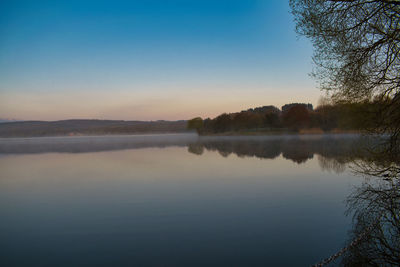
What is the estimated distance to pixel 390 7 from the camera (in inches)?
Result: 307

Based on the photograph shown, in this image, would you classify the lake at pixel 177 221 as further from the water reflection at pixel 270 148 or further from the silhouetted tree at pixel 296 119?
the silhouetted tree at pixel 296 119

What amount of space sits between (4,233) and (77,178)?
9699 millimetres

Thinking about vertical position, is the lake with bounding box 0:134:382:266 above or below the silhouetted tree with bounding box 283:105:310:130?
below

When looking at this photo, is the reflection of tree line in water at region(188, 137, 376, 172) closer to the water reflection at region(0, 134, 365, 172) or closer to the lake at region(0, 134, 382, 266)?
the water reflection at region(0, 134, 365, 172)

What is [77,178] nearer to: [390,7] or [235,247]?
[235,247]

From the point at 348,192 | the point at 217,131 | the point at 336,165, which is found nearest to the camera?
the point at 348,192

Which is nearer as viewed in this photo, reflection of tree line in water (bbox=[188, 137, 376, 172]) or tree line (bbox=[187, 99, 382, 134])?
reflection of tree line in water (bbox=[188, 137, 376, 172])

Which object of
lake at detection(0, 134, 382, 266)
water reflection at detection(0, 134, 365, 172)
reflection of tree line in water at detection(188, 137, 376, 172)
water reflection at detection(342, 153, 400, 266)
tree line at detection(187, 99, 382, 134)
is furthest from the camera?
tree line at detection(187, 99, 382, 134)

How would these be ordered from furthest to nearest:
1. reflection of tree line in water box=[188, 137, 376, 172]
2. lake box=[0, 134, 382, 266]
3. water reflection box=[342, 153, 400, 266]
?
reflection of tree line in water box=[188, 137, 376, 172] → lake box=[0, 134, 382, 266] → water reflection box=[342, 153, 400, 266]

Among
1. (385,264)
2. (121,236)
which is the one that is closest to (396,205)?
(385,264)

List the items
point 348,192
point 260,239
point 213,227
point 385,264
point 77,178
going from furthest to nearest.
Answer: point 77,178
point 348,192
point 213,227
point 260,239
point 385,264

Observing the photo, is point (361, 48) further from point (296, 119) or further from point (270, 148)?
point (296, 119)

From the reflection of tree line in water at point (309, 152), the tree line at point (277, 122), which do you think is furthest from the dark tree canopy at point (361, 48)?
the tree line at point (277, 122)

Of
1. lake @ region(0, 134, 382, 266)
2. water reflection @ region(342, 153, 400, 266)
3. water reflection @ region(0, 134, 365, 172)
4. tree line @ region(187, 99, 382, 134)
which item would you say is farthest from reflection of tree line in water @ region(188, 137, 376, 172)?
tree line @ region(187, 99, 382, 134)
